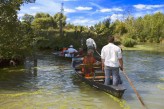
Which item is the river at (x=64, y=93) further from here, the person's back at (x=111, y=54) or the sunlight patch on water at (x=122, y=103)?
the person's back at (x=111, y=54)

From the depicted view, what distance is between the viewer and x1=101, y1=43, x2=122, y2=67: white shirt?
12.1m

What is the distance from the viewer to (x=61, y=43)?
4134cm

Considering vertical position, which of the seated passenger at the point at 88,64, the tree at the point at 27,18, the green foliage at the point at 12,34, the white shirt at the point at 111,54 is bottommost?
the seated passenger at the point at 88,64

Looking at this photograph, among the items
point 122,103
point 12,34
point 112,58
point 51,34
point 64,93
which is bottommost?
point 122,103

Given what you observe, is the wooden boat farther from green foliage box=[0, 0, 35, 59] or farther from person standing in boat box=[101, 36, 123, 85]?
green foliage box=[0, 0, 35, 59]

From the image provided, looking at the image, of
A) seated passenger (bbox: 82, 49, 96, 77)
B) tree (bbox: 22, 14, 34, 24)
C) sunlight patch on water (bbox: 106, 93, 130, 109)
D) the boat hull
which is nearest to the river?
sunlight patch on water (bbox: 106, 93, 130, 109)

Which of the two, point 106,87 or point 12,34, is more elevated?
point 12,34

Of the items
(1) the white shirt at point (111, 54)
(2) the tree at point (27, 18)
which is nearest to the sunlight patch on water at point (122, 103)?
(1) the white shirt at point (111, 54)

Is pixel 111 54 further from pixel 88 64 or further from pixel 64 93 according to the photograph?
pixel 88 64

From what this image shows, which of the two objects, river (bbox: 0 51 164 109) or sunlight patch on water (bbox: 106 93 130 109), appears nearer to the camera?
sunlight patch on water (bbox: 106 93 130 109)

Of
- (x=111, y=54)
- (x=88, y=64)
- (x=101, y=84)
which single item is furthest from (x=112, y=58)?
(x=88, y=64)

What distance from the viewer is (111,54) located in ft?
40.1

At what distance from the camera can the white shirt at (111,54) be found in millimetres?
12100

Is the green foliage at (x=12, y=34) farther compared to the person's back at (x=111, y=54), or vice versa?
the green foliage at (x=12, y=34)
